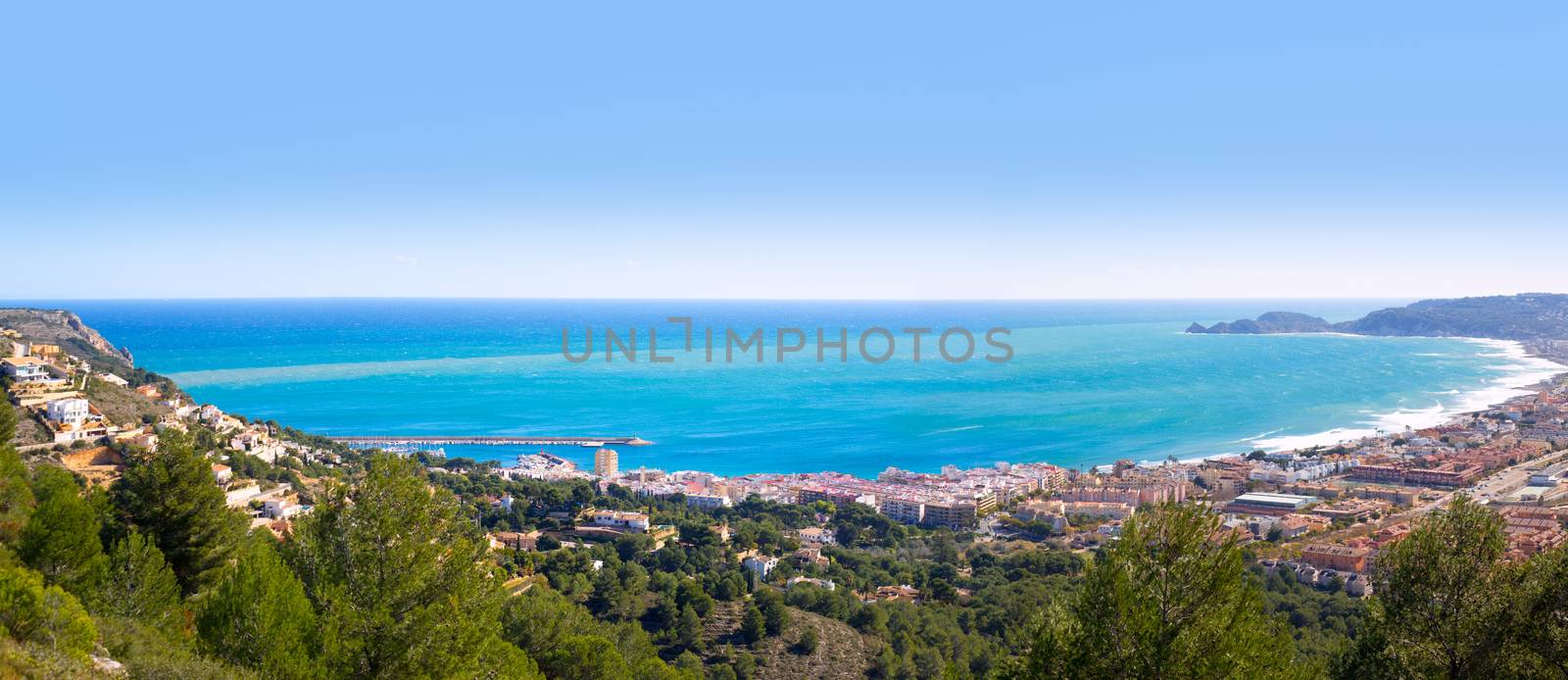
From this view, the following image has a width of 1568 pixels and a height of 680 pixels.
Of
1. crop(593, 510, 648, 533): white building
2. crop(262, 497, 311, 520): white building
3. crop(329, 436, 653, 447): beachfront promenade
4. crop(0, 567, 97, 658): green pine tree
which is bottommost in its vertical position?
crop(329, 436, 653, 447): beachfront promenade

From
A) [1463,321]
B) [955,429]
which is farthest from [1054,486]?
[1463,321]

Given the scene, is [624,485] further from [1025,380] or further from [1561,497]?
[1025,380]

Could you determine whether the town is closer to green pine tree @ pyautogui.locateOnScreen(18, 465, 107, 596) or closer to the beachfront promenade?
the beachfront promenade

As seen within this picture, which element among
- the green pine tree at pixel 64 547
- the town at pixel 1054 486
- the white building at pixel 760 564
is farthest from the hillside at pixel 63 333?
the green pine tree at pixel 64 547

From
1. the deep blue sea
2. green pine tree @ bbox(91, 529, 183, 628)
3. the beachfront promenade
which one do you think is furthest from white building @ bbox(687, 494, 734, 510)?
green pine tree @ bbox(91, 529, 183, 628)

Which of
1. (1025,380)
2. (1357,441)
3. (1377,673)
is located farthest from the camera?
(1025,380)

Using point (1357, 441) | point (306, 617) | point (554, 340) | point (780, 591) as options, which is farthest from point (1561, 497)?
point (554, 340)
